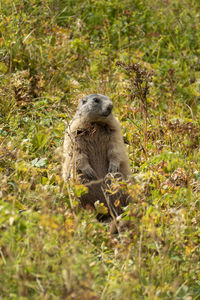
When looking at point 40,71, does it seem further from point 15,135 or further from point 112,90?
point 15,135

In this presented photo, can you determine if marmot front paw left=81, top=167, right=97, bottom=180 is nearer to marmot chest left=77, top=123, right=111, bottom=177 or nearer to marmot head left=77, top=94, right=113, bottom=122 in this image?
marmot chest left=77, top=123, right=111, bottom=177

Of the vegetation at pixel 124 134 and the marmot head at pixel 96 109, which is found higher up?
the marmot head at pixel 96 109

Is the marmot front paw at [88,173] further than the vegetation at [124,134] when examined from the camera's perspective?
Yes

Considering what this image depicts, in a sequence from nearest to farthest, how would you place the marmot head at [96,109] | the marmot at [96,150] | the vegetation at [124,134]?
the vegetation at [124,134], the marmot at [96,150], the marmot head at [96,109]

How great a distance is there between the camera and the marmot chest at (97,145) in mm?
4387

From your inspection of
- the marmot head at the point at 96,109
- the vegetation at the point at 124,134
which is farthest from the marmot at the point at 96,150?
the vegetation at the point at 124,134

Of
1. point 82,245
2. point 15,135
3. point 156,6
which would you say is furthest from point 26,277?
point 156,6

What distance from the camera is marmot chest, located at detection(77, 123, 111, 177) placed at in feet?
14.4

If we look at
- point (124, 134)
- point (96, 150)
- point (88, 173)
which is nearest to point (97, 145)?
point (96, 150)

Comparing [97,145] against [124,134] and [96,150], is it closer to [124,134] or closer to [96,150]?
[96,150]

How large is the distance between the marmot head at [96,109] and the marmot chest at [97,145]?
101mm

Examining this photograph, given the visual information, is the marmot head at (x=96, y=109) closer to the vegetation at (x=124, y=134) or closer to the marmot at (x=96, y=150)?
the marmot at (x=96, y=150)

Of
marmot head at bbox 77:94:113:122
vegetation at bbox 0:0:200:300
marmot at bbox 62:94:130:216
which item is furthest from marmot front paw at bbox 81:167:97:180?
marmot head at bbox 77:94:113:122

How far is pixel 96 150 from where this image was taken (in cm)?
448
